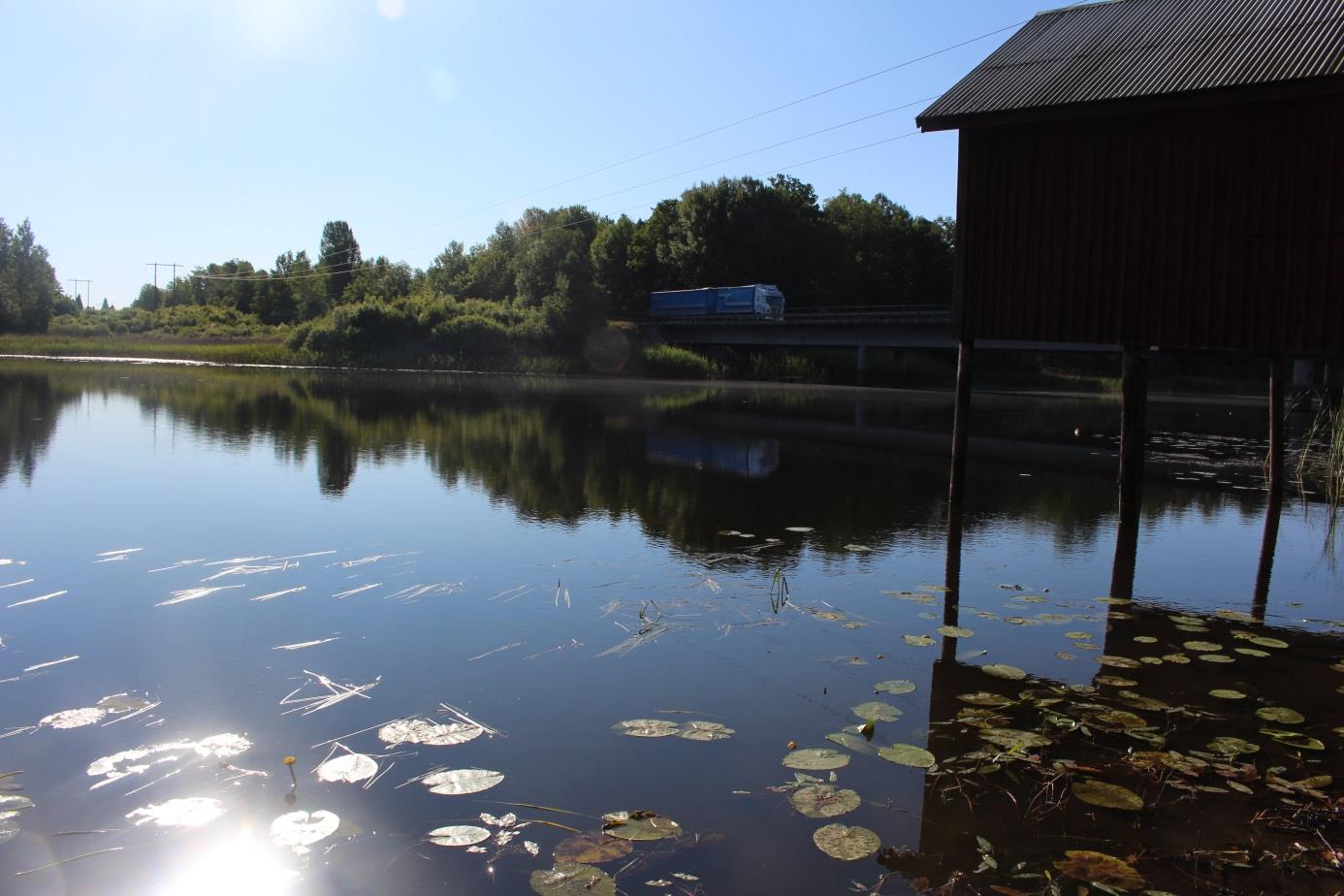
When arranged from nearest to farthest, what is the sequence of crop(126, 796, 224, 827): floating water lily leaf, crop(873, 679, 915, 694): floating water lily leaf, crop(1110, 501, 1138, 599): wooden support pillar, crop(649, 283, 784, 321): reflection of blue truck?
1. crop(126, 796, 224, 827): floating water lily leaf
2. crop(873, 679, 915, 694): floating water lily leaf
3. crop(1110, 501, 1138, 599): wooden support pillar
4. crop(649, 283, 784, 321): reflection of blue truck

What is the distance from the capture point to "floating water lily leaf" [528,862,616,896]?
423cm

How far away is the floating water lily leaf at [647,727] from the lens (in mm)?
6004

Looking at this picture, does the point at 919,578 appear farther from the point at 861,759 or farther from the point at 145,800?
the point at 145,800

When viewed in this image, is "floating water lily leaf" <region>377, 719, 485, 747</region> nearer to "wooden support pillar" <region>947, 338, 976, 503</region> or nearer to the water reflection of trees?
the water reflection of trees

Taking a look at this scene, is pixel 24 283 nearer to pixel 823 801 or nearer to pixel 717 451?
pixel 717 451

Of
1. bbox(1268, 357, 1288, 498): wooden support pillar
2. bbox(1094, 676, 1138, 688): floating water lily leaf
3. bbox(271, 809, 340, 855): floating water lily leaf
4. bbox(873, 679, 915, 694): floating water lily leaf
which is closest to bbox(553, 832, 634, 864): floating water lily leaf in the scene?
bbox(271, 809, 340, 855): floating water lily leaf

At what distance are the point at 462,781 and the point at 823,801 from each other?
6.40 ft

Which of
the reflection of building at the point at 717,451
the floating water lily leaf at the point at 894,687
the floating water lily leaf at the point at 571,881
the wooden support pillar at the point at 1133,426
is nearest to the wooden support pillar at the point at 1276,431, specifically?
the wooden support pillar at the point at 1133,426

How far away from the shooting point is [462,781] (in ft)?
17.3

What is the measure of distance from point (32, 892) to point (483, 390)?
1576 inches

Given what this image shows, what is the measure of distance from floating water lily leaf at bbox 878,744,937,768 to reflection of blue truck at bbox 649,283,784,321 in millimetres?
60143

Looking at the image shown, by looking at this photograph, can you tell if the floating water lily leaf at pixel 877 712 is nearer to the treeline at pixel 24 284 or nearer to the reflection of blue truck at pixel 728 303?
the reflection of blue truck at pixel 728 303

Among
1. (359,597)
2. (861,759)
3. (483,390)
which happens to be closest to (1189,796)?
(861,759)

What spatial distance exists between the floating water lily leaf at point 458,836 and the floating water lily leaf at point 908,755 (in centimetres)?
235
